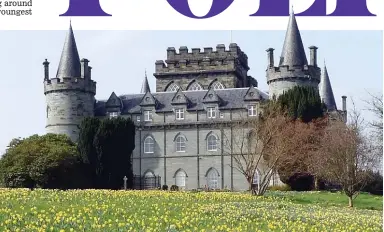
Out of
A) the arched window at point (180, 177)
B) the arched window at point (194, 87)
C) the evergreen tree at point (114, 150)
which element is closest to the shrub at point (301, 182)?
the evergreen tree at point (114, 150)

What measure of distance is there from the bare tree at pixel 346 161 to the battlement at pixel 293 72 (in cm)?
1779

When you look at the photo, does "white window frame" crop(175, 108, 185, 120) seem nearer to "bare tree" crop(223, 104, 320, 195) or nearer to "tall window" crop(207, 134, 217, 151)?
"tall window" crop(207, 134, 217, 151)

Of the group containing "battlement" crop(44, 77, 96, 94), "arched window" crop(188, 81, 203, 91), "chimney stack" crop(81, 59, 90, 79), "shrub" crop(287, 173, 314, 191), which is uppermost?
"chimney stack" crop(81, 59, 90, 79)

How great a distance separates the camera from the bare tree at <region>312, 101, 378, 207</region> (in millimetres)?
33875

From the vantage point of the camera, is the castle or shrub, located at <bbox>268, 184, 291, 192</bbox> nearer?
shrub, located at <bbox>268, 184, 291, 192</bbox>

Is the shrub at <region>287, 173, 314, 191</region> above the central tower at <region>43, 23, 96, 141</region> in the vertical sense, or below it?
below

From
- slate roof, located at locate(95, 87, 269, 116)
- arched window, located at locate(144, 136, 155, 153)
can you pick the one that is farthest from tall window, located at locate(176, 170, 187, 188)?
slate roof, located at locate(95, 87, 269, 116)

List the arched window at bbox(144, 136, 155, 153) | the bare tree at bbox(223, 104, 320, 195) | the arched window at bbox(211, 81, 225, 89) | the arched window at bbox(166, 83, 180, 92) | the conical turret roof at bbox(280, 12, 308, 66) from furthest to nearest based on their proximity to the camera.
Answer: the arched window at bbox(166, 83, 180, 92)
the arched window at bbox(211, 81, 225, 89)
the arched window at bbox(144, 136, 155, 153)
the conical turret roof at bbox(280, 12, 308, 66)
the bare tree at bbox(223, 104, 320, 195)

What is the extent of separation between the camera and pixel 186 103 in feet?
210

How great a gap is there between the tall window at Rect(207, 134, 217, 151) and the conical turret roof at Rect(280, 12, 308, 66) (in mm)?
8805

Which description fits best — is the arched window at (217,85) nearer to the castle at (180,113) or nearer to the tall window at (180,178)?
the castle at (180,113)

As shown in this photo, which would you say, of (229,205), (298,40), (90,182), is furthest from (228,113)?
(229,205)

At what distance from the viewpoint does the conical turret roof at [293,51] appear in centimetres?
6006

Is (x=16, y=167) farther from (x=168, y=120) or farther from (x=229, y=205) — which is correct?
(x=229, y=205)
